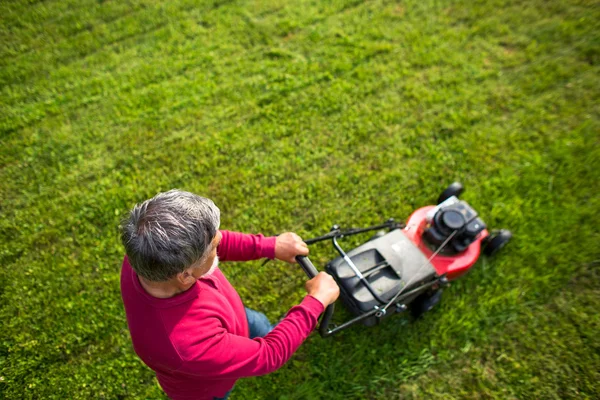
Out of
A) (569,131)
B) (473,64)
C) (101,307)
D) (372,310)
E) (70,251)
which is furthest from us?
(473,64)

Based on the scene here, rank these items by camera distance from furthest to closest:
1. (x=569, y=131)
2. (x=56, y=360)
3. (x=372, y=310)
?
1. (x=569, y=131)
2. (x=56, y=360)
3. (x=372, y=310)

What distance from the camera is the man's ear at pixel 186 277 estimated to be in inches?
62.1

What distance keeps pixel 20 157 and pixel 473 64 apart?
4.98 m

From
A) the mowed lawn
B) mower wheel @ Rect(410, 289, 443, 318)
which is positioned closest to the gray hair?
the mowed lawn

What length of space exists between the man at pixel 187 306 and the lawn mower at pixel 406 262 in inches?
18.4

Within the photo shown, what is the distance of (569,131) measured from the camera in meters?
4.20

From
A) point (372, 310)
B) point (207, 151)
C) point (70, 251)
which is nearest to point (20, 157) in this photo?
point (70, 251)

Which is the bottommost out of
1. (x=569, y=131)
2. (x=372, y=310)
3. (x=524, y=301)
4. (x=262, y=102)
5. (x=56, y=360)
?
(x=524, y=301)

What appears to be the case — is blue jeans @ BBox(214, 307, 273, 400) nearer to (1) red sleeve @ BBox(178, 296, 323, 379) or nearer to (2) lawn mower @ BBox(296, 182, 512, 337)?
(2) lawn mower @ BBox(296, 182, 512, 337)

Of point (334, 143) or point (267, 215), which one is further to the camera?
point (334, 143)

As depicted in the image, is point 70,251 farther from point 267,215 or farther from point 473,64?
point 473,64

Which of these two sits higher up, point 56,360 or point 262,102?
point 262,102

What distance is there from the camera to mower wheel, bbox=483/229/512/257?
3.35 meters

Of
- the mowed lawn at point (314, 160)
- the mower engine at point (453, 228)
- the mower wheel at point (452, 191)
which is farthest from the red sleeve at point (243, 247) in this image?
the mower wheel at point (452, 191)
